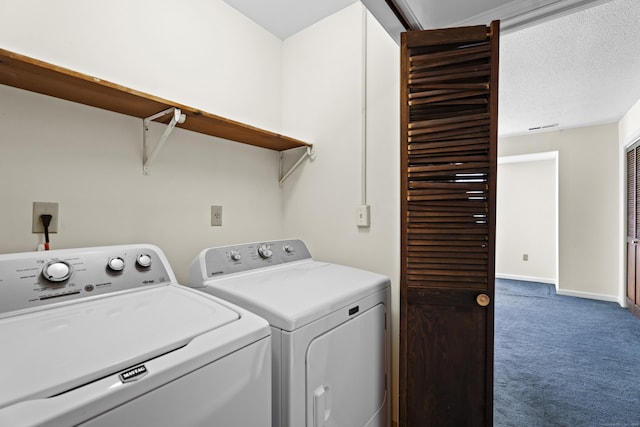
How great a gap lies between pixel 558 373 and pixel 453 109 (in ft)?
7.67

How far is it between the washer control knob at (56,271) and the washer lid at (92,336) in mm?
107

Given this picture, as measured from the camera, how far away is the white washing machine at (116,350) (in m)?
0.55

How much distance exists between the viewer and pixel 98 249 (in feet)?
3.74

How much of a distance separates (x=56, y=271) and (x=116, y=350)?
530 millimetres

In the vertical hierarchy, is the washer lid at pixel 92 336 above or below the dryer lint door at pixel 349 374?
above

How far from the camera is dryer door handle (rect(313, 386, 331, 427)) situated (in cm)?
101

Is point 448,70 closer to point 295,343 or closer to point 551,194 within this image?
point 295,343

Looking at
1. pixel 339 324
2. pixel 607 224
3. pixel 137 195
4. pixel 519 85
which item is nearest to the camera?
pixel 339 324

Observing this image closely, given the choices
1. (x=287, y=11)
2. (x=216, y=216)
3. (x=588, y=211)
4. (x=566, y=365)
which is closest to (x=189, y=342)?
(x=216, y=216)

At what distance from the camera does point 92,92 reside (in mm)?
1181

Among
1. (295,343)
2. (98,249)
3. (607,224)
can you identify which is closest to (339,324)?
(295,343)

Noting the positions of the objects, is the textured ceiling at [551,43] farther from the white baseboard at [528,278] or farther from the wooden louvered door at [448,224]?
the white baseboard at [528,278]

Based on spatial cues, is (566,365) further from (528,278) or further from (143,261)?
(528,278)

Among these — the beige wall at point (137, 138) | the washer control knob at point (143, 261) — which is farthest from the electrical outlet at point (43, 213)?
the washer control knob at point (143, 261)
